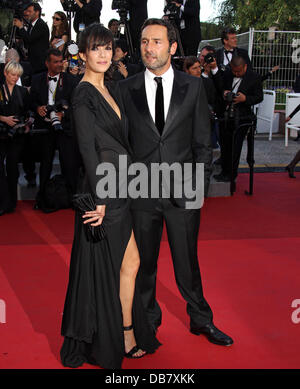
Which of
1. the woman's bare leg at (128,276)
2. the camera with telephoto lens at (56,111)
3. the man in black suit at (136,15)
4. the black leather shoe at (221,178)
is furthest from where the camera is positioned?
the man in black suit at (136,15)

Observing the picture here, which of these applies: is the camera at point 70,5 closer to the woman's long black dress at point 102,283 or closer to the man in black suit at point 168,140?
the man in black suit at point 168,140

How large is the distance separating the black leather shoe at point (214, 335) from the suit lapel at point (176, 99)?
118 cm

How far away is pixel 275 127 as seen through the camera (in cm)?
1285

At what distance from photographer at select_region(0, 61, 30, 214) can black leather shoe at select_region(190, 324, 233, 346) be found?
359 centimetres

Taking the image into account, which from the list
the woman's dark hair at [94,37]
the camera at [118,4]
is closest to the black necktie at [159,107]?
the woman's dark hair at [94,37]

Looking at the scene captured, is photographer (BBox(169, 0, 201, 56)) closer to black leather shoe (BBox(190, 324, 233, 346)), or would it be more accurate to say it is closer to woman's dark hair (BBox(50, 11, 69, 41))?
woman's dark hair (BBox(50, 11, 69, 41))

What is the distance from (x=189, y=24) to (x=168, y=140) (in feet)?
18.2

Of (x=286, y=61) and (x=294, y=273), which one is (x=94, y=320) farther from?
(x=286, y=61)

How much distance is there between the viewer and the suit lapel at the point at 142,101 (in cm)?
318

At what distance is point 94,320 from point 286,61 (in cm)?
1066

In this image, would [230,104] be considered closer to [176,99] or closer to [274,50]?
[176,99]

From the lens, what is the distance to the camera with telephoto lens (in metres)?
6.32

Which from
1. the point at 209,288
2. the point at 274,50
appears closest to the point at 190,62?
the point at 209,288
